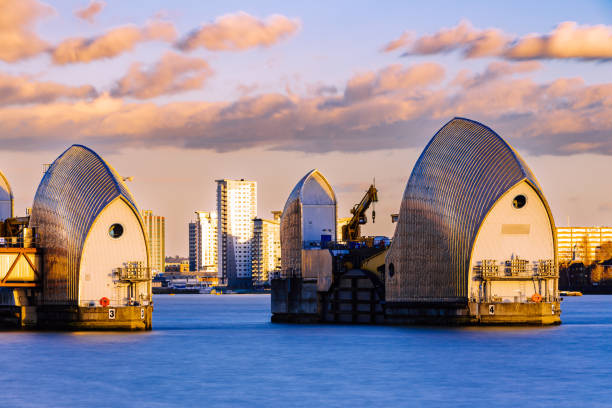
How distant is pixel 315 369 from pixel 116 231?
27435 mm

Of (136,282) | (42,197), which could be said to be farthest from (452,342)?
(42,197)

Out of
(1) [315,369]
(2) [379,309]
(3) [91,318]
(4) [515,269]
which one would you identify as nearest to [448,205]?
(4) [515,269]

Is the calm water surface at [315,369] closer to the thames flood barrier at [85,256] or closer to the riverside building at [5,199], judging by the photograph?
the thames flood barrier at [85,256]

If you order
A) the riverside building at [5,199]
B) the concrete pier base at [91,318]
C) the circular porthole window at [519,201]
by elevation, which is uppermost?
the riverside building at [5,199]

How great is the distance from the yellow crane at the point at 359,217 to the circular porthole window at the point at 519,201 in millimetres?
31134

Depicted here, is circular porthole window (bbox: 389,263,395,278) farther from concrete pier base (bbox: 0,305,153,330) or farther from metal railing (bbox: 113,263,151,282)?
metal railing (bbox: 113,263,151,282)

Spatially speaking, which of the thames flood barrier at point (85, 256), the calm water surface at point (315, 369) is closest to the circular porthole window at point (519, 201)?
the calm water surface at point (315, 369)

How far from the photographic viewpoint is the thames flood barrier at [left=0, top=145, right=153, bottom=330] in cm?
9100

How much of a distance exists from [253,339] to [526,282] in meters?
22.3

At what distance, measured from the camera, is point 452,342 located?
8319 cm

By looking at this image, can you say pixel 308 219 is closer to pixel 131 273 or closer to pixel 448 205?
pixel 448 205

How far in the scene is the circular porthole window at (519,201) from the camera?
303ft

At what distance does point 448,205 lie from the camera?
9425cm

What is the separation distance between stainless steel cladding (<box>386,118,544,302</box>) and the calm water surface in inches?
155
